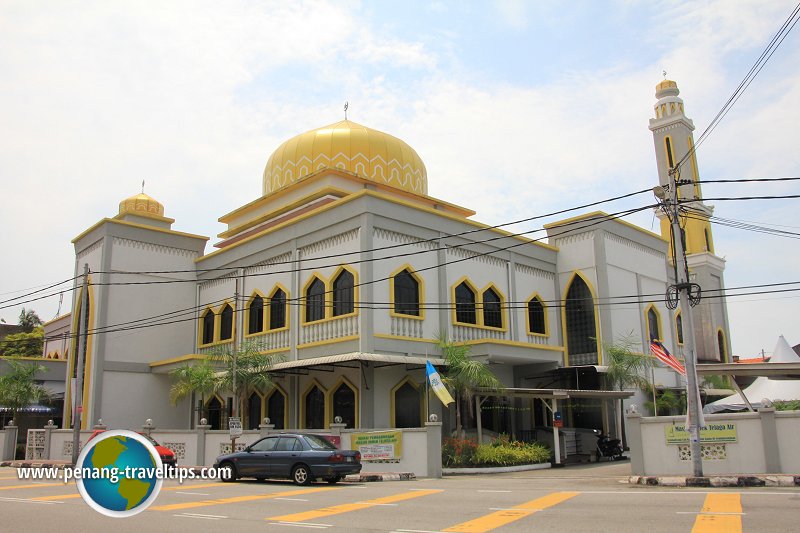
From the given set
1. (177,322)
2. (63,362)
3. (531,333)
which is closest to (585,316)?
(531,333)

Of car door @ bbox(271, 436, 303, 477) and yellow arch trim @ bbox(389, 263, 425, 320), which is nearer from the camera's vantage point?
car door @ bbox(271, 436, 303, 477)

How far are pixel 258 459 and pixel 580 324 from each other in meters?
16.1

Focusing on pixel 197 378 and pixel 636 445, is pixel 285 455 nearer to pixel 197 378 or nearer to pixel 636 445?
pixel 636 445

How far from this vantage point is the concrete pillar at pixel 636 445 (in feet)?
55.5

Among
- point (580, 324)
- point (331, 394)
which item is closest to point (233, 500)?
point (331, 394)

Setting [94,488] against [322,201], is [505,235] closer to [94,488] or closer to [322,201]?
[322,201]

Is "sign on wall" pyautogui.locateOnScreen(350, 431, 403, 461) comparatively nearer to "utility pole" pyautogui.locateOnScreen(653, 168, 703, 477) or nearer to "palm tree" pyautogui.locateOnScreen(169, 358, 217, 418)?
"palm tree" pyautogui.locateOnScreen(169, 358, 217, 418)

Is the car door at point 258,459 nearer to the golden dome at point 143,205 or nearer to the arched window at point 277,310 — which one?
the arched window at point 277,310

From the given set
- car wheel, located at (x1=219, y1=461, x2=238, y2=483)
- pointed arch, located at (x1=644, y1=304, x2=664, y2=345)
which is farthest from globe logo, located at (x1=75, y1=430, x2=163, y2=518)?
pointed arch, located at (x1=644, y1=304, x2=664, y2=345)

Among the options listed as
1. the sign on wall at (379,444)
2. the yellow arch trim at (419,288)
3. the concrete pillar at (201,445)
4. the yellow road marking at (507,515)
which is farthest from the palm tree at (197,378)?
the yellow road marking at (507,515)

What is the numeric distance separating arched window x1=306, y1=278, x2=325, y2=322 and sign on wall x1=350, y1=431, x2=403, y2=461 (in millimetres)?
5727

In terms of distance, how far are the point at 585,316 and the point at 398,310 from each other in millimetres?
8922

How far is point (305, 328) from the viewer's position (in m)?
25.2

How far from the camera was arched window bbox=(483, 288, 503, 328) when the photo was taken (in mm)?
26938
